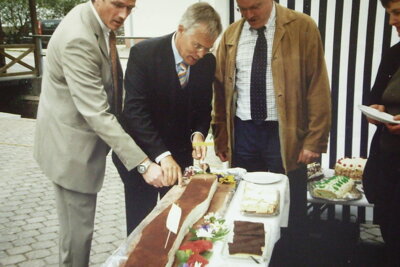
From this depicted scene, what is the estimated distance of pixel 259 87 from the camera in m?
2.91

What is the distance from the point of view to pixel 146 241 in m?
1.68

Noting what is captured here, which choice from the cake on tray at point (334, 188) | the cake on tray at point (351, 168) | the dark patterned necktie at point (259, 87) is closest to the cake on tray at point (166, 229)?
the dark patterned necktie at point (259, 87)

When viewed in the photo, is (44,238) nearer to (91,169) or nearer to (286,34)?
(91,169)

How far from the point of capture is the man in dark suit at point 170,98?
90.7 inches

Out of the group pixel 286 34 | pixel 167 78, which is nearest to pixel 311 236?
pixel 286 34

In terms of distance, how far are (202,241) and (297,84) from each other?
1580 mm

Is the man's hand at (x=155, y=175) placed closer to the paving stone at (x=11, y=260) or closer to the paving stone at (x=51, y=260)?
the paving stone at (x=51, y=260)

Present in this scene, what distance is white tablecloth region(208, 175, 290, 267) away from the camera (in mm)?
1615

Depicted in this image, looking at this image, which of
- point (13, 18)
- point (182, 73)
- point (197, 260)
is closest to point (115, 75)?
point (182, 73)

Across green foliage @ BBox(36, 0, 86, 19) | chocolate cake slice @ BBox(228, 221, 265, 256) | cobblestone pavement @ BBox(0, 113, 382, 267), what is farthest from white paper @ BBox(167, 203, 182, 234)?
green foliage @ BBox(36, 0, 86, 19)

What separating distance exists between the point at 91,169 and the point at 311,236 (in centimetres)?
226

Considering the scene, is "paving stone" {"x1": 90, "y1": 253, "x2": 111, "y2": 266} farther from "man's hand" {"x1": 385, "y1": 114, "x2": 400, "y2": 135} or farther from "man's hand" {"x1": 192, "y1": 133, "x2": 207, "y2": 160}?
"man's hand" {"x1": 385, "y1": 114, "x2": 400, "y2": 135}

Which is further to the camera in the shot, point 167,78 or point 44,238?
point 44,238

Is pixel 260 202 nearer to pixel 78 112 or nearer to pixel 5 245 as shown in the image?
pixel 78 112
